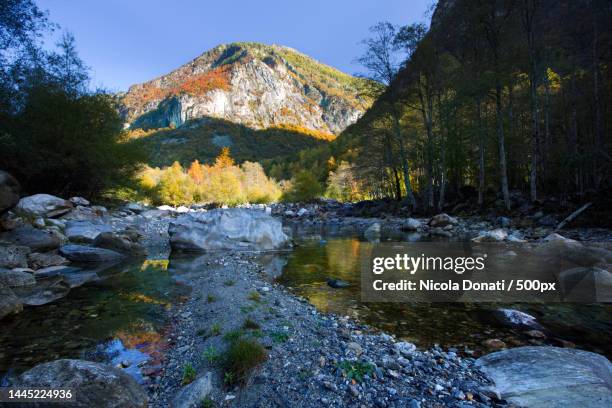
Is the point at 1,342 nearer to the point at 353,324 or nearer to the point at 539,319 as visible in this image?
the point at 353,324

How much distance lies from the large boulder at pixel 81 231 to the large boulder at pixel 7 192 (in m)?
3.26

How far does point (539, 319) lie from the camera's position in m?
4.98

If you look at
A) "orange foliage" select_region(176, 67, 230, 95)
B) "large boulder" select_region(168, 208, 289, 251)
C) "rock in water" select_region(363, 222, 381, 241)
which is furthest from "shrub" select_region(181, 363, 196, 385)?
"orange foliage" select_region(176, 67, 230, 95)

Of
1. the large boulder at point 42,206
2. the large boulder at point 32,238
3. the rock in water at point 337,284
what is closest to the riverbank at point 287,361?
the rock in water at point 337,284

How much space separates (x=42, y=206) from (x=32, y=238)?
4806mm

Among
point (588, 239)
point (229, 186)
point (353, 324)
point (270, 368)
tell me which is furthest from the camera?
point (229, 186)

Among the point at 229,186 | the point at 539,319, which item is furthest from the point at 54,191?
the point at 229,186

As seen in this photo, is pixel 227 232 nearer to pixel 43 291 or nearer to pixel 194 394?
pixel 43 291

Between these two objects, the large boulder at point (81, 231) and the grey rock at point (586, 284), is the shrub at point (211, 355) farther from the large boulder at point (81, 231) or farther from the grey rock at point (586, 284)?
the large boulder at point (81, 231)

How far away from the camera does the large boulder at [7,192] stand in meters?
8.18

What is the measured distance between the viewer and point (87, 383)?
253 cm

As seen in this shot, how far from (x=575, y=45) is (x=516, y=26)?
303 cm

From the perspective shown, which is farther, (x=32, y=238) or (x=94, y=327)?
(x=32, y=238)

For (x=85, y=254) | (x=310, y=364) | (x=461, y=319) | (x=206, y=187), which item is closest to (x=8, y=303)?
(x=85, y=254)
